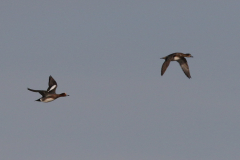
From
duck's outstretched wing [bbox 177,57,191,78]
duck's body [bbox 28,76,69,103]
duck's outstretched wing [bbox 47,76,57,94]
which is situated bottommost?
duck's body [bbox 28,76,69,103]

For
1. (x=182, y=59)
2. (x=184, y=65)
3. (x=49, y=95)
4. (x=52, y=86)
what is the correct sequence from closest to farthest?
(x=49, y=95)
(x=52, y=86)
(x=182, y=59)
(x=184, y=65)

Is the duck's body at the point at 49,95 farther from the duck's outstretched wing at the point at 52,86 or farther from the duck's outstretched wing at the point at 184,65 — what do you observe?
the duck's outstretched wing at the point at 184,65

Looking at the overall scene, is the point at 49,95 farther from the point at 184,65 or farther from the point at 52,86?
the point at 184,65

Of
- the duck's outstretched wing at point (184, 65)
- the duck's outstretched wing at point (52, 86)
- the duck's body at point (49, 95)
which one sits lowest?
the duck's body at point (49, 95)

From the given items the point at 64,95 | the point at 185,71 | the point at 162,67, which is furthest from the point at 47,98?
the point at 185,71

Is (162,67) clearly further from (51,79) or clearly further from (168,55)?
(51,79)

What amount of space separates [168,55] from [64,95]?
1364cm

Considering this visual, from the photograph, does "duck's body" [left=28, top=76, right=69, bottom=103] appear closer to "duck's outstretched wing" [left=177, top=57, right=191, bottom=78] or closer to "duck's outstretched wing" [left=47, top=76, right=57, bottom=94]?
"duck's outstretched wing" [left=47, top=76, right=57, bottom=94]

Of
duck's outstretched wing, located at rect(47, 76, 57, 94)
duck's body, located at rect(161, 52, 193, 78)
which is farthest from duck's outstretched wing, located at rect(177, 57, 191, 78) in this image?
duck's outstretched wing, located at rect(47, 76, 57, 94)

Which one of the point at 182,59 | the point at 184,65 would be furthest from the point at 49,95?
the point at 184,65

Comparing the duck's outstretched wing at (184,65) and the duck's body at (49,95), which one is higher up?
the duck's outstretched wing at (184,65)

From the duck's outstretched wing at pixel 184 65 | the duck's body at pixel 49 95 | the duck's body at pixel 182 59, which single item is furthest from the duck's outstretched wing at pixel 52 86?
the duck's outstretched wing at pixel 184 65

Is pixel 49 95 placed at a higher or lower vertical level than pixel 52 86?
lower

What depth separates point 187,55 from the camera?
63.4 meters
